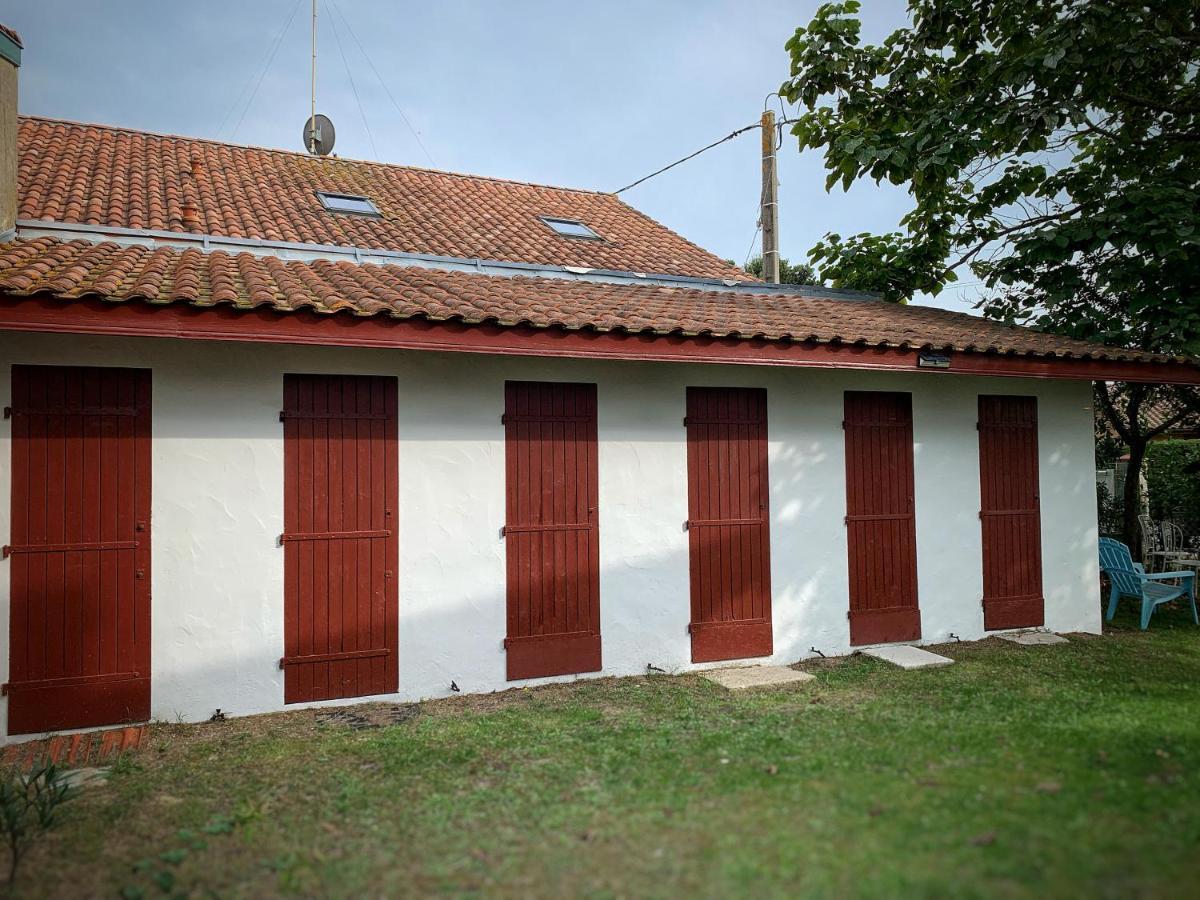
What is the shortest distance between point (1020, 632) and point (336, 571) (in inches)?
263

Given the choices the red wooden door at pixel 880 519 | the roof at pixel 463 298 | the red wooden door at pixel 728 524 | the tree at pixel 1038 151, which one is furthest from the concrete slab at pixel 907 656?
the tree at pixel 1038 151

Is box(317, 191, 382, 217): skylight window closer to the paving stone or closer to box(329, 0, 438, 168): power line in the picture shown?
box(329, 0, 438, 168): power line

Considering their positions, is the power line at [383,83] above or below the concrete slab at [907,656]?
above

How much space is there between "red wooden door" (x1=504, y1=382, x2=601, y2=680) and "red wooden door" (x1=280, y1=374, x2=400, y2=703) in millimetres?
947

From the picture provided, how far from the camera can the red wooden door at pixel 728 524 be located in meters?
7.35

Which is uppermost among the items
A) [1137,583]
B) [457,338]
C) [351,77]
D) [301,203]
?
[351,77]

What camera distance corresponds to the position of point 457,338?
593cm

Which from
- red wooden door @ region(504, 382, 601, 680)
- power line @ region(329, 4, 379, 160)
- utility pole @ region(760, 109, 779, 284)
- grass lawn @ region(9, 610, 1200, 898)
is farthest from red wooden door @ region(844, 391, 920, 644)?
power line @ region(329, 4, 379, 160)

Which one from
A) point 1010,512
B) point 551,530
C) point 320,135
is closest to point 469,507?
point 551,530

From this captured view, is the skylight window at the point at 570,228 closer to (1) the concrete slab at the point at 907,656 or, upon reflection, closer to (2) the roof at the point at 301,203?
(2) the roof at the point at 301,203

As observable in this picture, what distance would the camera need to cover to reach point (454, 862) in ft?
11.4

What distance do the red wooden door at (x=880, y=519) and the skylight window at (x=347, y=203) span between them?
654 centimetres

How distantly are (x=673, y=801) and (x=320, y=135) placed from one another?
13212 millimetres

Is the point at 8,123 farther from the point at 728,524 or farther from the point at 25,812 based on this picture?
the point at 728,524
